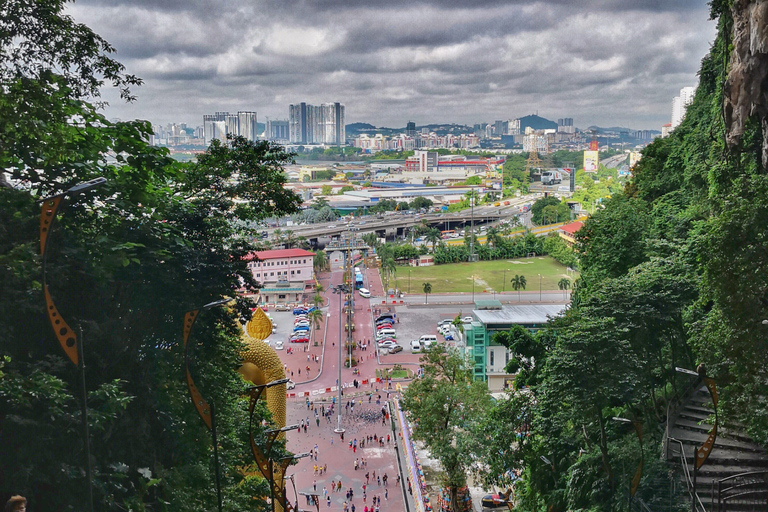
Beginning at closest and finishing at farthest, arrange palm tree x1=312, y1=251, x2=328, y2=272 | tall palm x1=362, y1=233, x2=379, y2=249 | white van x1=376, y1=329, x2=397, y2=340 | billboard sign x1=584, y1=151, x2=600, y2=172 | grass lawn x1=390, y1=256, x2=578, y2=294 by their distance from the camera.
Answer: white van x1=376, y1=329, x2=397, y2=340 < grass lawn x1=390, y1=256, x2=578, y2=294 < palm tree x1=312, y1=251, x2=328, y2=272 < tall palm x1=362, y1=233, x2=379, y2=249 < billboard sign x1=584, y1=151, x2=600, y2=172

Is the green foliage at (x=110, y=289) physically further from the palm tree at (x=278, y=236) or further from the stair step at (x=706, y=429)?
the palm tree at (x=278, y=236)

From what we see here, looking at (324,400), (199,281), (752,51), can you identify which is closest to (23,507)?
(199,281)

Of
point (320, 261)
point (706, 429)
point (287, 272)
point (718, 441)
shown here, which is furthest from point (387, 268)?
point (718, 441)

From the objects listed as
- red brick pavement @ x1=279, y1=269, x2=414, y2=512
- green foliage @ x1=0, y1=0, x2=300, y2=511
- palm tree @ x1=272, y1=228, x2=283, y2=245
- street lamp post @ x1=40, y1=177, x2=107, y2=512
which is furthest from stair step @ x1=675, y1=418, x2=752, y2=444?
palm tree @ x1=272, y1=228, x2=283, y2=245

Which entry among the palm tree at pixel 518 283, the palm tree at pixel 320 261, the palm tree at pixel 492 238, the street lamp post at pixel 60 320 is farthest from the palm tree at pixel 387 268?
the street lamp post at pixel 60 320

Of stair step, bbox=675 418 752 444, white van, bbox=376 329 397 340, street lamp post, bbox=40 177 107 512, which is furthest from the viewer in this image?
white van, bbox=376 329 397 340

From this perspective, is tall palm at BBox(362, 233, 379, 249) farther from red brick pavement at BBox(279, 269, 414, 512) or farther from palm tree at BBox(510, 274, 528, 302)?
red brick pavement at BBox(279, 269, 414, 512)
